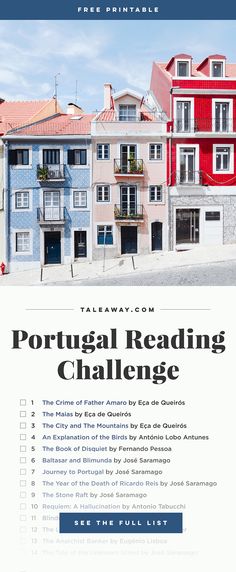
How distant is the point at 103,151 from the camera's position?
5.68 feet

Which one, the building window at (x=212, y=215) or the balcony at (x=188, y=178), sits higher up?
the balcony at (x=188, y=178)

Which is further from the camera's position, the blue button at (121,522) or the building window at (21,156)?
the building window at (21,156)

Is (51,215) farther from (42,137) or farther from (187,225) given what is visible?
(187,225)

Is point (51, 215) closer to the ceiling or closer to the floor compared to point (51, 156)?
closer to the floor

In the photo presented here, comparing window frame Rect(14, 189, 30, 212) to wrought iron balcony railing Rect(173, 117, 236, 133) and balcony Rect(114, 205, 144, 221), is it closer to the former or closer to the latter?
balcony Rect(114, 205, 144, 221)

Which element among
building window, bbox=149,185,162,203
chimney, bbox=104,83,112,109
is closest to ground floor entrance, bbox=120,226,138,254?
building window, bbox=149,185,162,203

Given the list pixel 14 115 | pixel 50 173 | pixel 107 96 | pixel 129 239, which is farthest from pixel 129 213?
pixel 14 115

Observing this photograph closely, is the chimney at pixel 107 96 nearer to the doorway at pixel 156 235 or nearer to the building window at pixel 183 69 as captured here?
the building window at pixel 183 69

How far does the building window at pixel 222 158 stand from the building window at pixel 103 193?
397 mm

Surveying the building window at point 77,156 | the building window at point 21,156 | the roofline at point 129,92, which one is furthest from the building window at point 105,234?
the roofline at point 129,92

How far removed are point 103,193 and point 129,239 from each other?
0.61 ft

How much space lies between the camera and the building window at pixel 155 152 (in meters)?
1.74

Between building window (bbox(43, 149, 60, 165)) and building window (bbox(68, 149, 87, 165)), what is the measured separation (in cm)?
5
